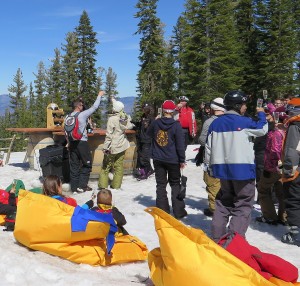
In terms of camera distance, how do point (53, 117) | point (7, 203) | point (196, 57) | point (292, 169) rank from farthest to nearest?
point (196, 57)
point (53, 117)
point (7, 203)
point (292, 169)

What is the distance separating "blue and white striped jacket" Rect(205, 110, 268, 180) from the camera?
4643mm

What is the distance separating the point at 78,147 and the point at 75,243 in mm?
4111

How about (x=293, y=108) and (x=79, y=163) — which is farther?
(x=79, y=163)

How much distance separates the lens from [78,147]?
834 centimetres

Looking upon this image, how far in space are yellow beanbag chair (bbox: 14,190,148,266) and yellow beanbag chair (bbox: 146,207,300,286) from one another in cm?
114

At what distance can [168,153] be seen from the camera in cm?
640

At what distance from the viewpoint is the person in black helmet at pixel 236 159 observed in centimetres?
465

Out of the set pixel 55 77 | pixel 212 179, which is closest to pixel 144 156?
pixel 212 179

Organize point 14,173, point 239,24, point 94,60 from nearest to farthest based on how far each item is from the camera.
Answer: point 14,173 → point 239,24 → point 94,60

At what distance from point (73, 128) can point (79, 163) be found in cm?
80

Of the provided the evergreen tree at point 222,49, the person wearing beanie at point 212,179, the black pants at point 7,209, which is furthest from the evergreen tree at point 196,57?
the black pants at point 7,209

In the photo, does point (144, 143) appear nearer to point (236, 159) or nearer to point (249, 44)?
point (236, 159)

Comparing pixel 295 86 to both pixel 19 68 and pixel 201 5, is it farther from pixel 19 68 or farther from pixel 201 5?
pixel 19 68

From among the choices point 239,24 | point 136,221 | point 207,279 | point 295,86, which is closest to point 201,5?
point 239,24
